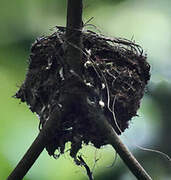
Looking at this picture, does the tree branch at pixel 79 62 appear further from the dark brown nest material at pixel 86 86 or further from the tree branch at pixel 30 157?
the tree branch at pixel 30 157

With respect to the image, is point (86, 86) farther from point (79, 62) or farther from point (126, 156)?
point (126, 156)

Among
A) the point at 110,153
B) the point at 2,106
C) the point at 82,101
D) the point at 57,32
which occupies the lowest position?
the point at 110,153

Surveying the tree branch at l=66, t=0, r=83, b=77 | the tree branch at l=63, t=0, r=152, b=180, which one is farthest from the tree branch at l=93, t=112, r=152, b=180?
the tree branch at l=66, t=0, r=83, b=77

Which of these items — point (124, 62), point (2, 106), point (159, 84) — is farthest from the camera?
point (159, 84)

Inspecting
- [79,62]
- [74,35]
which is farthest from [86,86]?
[74,35]

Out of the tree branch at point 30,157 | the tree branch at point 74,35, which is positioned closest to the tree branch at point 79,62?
the tree branch at point 74,35

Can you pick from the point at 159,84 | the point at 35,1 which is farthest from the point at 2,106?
the point at 159,84

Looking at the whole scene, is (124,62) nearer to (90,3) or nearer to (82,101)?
(82,101)

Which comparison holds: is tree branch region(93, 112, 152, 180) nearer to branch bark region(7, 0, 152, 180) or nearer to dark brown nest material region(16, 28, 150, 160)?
branch bark region(7, 0, 152, 180)
